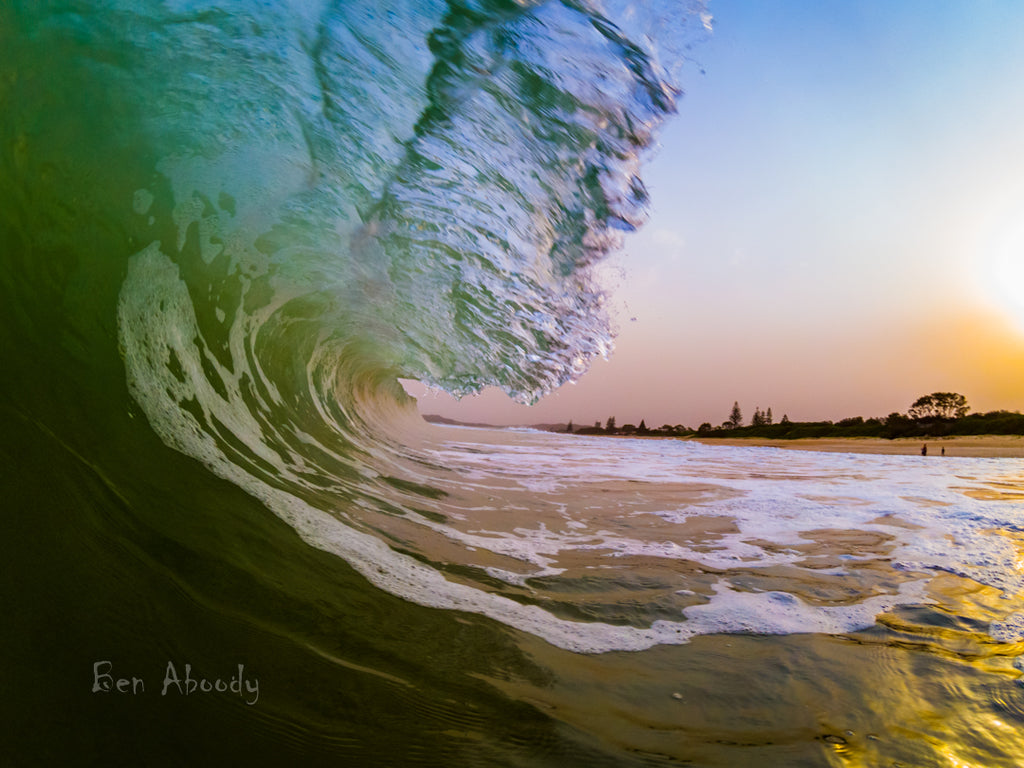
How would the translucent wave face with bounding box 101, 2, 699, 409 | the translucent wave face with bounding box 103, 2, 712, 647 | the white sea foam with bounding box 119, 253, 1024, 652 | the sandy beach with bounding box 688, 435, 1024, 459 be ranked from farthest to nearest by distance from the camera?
the sandy beach with bounding box 688, 435, 1024, 459
the translucent wave face with bounding box 101, 2, 699, 409
the translucent wave face with bounding box 103, 2, 712, 647
the white sea foam with bounding box 119, 253, 1024, 652

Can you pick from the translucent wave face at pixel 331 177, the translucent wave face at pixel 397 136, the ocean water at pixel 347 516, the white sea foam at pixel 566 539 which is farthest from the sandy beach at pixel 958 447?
the translucent wave face at pixel 331 177

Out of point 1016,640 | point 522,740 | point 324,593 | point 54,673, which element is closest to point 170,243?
point 324,593

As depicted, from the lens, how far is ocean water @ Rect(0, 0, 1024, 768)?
1.80 meters

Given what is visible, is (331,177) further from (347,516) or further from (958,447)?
(958,447)

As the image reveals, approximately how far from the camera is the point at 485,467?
33.9ft

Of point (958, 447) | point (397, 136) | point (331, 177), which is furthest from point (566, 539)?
point (958, 447)

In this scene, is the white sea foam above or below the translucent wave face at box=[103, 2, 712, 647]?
below

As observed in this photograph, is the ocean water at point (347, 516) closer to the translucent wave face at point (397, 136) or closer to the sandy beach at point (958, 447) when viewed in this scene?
the translucent wave face at point (397, 136)

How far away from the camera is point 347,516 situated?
13.1 feet

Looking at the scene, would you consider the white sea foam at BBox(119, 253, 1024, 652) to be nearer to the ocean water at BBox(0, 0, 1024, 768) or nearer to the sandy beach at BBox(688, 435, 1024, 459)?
the ocean water at BBox(0, 0, 1024, 768)

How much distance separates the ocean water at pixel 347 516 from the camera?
180 cm

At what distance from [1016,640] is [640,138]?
445cm

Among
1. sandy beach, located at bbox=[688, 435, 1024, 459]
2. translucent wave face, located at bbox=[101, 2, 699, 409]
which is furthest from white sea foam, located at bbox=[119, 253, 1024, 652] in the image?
sandy beach, located at bbox=[688, 435, 1024, 459]

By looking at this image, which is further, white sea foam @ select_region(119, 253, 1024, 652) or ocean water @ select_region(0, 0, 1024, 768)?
white sea foam @ select_region(119, 253, 1024, 652)
